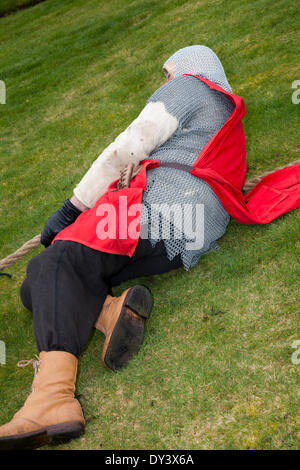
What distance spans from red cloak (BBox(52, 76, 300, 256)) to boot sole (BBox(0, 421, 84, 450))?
2.93 feet

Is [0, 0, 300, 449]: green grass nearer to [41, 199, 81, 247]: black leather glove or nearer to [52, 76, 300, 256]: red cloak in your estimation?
[52, 76, 300, 256]: red cloak

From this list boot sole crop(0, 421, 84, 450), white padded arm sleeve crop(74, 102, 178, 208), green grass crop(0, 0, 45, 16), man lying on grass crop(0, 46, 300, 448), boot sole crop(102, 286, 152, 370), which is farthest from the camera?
green grass crop(0, 0, 45, 16)

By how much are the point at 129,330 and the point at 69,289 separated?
0.41m

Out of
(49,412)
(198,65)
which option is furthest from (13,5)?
(49,412)

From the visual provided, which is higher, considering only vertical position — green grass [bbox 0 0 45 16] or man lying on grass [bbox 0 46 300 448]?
man lying on grass [bbox 0 46 300 448]

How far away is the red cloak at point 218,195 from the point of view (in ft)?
8.37

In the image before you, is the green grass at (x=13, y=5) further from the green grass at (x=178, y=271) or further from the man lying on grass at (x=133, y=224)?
the man lying on grass at (x=133, y=224)

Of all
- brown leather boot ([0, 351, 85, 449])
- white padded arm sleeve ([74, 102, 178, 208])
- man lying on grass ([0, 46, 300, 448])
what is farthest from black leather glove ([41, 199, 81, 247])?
brown leather boot ([0, 351, 85, 449])

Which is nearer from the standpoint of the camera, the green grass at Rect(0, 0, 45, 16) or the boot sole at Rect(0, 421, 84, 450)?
the boot sole at Rect(0, 421, 84, 450)

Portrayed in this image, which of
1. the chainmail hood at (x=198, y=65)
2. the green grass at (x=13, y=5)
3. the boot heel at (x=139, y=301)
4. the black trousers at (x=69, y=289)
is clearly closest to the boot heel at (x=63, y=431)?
the black trousers at (x=69, y=289)

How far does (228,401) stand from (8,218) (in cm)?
324

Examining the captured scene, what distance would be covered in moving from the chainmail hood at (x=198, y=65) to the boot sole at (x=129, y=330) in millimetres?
1478

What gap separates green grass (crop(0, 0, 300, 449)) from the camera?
213 centimetres

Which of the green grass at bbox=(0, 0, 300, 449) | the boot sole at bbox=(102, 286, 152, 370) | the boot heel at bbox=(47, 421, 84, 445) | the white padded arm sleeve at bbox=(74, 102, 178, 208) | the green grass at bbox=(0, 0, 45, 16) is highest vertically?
the white padded arm sleeve at bbox=(74, 102, 178, 208)
